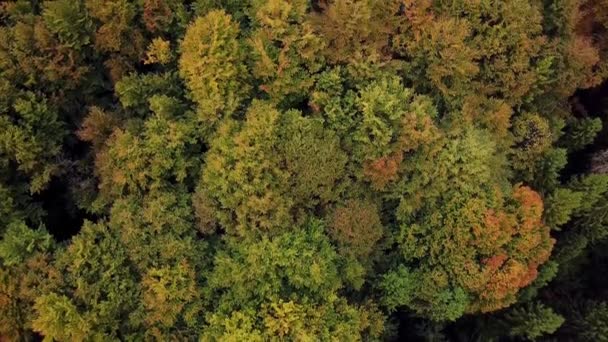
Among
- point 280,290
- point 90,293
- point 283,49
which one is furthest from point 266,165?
point 90,293

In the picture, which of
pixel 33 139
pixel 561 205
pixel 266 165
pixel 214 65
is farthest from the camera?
pixel 561 205

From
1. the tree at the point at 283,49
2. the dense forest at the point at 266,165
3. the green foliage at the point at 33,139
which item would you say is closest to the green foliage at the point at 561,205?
the dense forest at the point at 266,165

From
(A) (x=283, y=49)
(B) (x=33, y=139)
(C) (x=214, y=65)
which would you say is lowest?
(B) (x=33, y=139)

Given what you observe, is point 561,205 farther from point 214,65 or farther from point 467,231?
point 214,65

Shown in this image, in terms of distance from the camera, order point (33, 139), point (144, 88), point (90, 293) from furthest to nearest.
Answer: point (144, 88), point (33, 139), point (90, 293)

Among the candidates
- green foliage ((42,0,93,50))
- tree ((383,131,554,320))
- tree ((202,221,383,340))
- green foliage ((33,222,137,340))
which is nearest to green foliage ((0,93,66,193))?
Answer: green foliage ((42,0,93,50))

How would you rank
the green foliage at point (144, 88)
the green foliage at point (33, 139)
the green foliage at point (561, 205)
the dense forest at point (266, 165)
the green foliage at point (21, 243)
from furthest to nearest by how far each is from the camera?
the green foliage at point (561, 205)
the green foliage at point (144, 88)
the green foliage at point (33, 139)
the green foliage at point (21, 243)
the dense forest at point (266, 165)

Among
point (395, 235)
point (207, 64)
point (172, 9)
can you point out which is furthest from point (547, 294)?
point (172, 9)

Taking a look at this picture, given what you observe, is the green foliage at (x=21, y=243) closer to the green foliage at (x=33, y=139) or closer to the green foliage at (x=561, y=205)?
the green foliage at (x=33, y=139)
